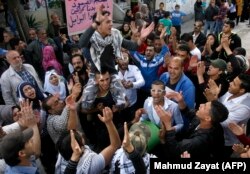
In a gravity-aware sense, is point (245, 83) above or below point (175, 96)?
above

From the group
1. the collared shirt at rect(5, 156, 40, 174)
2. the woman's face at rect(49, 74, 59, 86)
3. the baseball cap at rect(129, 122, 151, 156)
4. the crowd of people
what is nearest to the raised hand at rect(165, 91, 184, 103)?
the crowd of people

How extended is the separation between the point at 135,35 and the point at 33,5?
5069 millimetres

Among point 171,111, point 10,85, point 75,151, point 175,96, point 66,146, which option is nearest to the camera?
point 75,151

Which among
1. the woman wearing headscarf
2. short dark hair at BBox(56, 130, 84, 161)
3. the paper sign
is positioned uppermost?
the paper sign

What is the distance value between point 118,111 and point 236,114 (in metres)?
1.29

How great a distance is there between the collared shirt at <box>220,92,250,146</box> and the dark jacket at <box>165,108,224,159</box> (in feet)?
0.78

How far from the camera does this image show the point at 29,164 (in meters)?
2.63

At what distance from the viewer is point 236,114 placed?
338 centimetres

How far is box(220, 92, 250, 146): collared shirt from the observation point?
3.36 metres

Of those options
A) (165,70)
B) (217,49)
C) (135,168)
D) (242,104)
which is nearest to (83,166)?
(135,168)

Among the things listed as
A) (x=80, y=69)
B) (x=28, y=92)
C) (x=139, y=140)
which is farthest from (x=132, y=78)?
(x=139, y=140)

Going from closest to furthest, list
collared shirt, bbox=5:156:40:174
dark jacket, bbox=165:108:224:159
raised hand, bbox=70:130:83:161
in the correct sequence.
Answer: raised hand, bbox=70:130:83:161 → collared shirt, bbox=5:156:40:174 → dark jacket, bbox=165:108:224:159

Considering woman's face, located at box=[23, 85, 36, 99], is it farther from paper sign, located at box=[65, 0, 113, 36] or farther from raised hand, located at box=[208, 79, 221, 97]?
paper sign, located at box=[65, 0, 113, 36]

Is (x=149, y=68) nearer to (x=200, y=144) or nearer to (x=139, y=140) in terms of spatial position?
(x=200, y=144)
